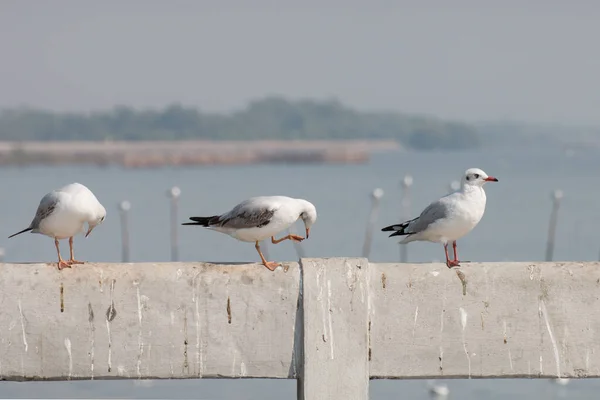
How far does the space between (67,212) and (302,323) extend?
6.96ft

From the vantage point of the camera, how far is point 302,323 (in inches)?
283

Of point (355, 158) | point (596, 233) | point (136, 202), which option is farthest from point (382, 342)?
point (355, 158)

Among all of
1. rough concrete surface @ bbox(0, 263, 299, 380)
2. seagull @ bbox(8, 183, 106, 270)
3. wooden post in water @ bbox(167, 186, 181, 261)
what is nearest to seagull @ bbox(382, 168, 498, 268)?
rough concrete surface @ bbox(0, 263, 299, 380)

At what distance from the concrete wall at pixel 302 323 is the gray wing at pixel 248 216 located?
0.91 metres

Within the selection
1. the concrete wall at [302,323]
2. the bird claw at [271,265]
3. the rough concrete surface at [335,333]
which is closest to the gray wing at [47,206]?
the concrete wall at [302,323]

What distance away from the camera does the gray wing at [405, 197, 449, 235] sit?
8633 millimetres

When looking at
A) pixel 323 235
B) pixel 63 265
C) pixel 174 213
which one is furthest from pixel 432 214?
pixel 323 235

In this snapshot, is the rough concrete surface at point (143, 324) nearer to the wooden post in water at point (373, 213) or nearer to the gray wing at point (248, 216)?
the gray wing at point (248, 216)

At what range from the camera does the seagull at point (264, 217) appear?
810 cm

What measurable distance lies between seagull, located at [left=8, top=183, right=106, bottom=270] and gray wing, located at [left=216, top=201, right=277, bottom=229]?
0.95 meters

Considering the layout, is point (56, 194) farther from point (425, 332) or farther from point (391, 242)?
point (391, 242)

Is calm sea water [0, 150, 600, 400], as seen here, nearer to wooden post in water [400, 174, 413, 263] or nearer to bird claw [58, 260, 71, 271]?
wooden post in water [400, 174, 413, 263]

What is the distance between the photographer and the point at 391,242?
5169cm

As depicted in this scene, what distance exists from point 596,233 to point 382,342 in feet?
169
